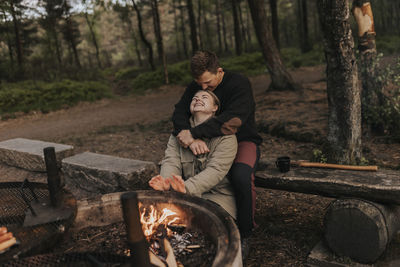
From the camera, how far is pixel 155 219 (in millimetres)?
2463

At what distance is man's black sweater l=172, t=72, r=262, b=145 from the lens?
111 inches

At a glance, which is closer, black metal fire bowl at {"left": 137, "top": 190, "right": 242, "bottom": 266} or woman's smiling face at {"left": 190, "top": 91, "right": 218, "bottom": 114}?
black metal fire bowl at {"left": 137, "top": 190, "right": 242, "bottom": 266}

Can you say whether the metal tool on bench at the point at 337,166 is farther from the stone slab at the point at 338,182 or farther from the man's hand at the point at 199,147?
the man's hand at the point at 199,147

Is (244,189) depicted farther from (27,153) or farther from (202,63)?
(27,153)

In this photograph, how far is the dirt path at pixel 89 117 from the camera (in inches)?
344

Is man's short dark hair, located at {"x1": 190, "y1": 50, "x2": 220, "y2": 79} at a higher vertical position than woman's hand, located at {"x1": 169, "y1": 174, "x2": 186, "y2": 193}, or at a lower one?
higher

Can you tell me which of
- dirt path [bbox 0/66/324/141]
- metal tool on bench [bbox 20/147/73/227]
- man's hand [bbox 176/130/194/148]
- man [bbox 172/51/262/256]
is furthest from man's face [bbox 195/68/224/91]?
dirt path [bbox 0/66/324/141]

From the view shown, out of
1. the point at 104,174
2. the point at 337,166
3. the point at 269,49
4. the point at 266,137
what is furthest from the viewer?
the point at 269,49

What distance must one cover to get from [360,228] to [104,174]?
8.48 ft

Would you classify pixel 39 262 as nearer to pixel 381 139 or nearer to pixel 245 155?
pixel 245 155

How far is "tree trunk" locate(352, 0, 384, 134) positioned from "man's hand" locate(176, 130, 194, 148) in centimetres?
382

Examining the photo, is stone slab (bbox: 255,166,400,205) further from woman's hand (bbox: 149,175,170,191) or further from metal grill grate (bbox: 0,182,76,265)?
metal grill grate (bbox: 0,182,76,265)

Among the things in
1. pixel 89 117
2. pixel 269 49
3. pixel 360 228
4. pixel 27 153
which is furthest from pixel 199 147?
pixel 89 117

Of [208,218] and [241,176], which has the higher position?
[241,176]
